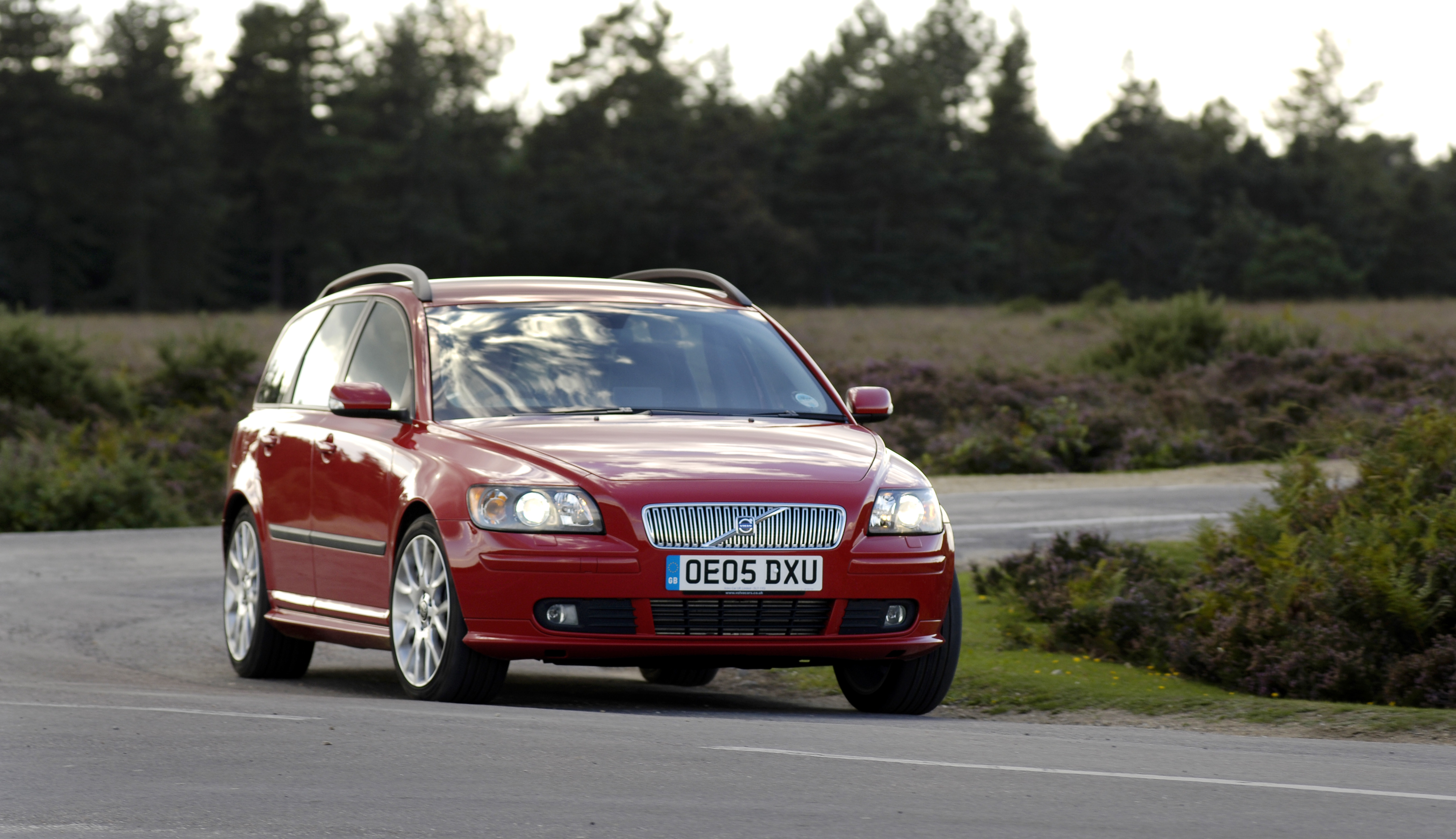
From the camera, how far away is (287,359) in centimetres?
1014

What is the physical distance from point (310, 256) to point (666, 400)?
91.5 m

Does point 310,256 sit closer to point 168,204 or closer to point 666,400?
point 168,204

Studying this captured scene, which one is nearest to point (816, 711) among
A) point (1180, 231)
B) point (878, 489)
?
point (878, 489)

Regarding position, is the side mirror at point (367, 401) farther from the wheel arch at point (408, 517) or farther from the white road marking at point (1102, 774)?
the white road marking at point (1102, 774)

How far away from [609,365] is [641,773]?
9.94 ft

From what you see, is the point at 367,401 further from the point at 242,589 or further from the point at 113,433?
the point at 113,433

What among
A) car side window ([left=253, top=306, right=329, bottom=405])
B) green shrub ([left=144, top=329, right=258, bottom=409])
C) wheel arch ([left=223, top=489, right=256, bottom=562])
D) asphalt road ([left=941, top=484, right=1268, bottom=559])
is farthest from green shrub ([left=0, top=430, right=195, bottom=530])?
wheel arch ([left=223, top=489, right=256, bottom=562])

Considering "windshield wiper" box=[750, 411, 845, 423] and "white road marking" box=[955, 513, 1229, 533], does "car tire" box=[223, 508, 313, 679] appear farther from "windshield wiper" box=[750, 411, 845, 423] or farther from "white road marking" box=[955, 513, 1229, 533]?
"white road marking" box=[955, 513, 1229, 533]

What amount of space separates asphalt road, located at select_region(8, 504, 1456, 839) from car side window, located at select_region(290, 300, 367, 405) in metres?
1.58

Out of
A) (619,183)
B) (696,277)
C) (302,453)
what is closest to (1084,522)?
(696,277)

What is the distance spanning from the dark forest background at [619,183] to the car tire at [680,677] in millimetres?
80518

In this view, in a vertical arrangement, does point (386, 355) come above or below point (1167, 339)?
above

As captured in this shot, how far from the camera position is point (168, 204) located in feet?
302

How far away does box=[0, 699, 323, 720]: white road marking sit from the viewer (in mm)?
6902
